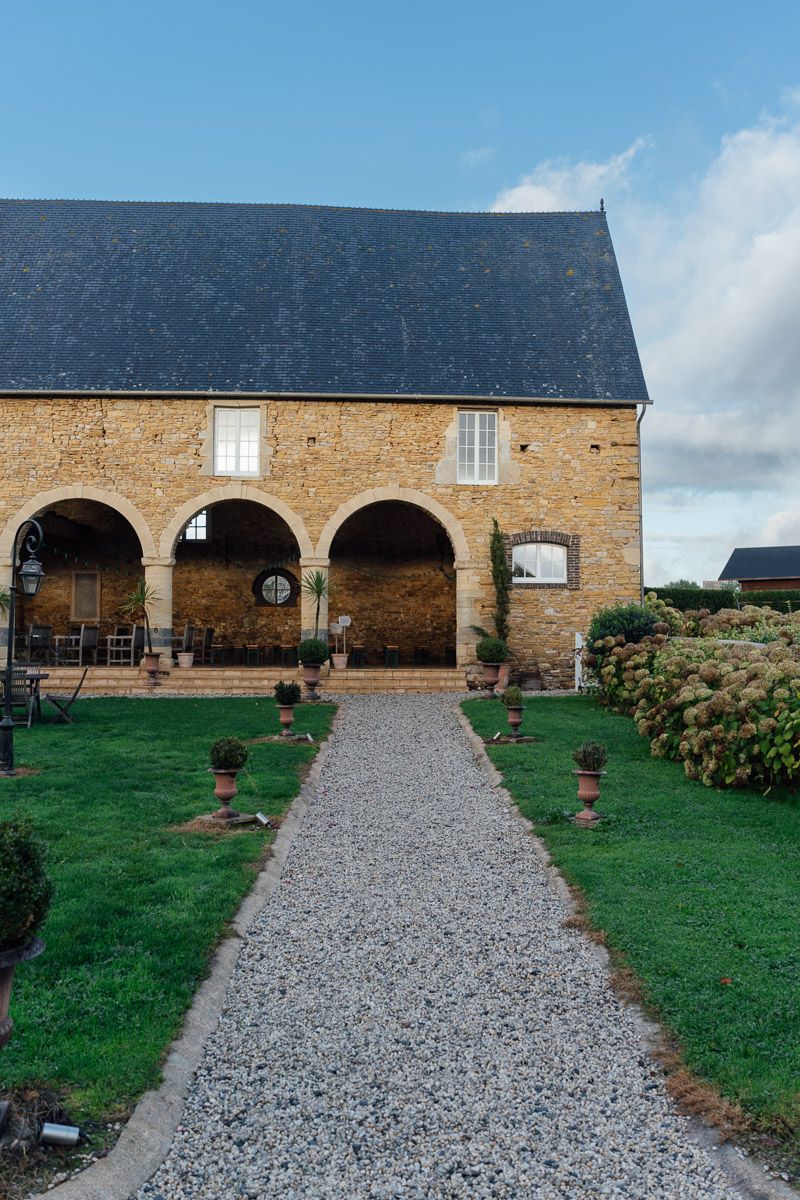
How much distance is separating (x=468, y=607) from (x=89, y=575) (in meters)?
9.58

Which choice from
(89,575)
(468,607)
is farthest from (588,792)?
(89,575)

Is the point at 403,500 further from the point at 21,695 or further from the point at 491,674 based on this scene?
the point at 21,695

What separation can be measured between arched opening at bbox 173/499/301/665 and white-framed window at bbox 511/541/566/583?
5.97 metres

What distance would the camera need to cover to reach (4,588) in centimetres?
1728

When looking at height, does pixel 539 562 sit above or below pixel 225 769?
above

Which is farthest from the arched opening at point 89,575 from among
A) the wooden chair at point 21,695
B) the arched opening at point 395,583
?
the wooden chair at point 21,695

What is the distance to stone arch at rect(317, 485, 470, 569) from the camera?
1741 centimetres

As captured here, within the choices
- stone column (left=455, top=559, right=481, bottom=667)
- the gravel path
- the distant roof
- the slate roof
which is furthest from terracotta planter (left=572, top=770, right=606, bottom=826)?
the distant roof

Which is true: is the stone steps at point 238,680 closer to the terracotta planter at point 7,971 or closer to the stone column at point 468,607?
the stone column at point 468,607

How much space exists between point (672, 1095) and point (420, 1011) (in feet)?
3.99

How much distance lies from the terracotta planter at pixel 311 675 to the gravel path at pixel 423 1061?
9.15 m

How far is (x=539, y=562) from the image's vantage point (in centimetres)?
1773

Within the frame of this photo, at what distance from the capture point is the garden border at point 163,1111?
2.79 metres

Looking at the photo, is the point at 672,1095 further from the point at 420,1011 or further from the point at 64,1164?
the point at 64,1164
